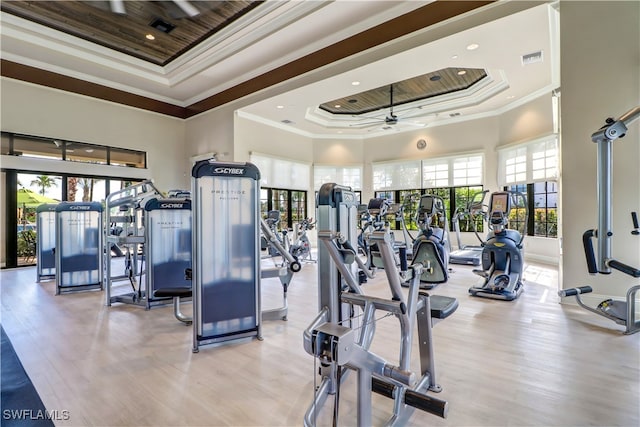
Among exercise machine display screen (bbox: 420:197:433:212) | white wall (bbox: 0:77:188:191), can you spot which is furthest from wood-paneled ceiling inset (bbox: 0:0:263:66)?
exercise machine display screen (bbox: 420:197:433:212)

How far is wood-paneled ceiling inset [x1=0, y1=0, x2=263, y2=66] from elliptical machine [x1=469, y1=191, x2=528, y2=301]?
211 inches

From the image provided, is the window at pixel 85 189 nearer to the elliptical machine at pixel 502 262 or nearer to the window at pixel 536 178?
the elliptical machine at pixel 502 262

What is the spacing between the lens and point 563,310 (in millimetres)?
3885

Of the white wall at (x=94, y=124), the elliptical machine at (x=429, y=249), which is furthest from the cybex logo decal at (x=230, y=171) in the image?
the white wall at (x=94, y=124)

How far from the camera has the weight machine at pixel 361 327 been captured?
1.42 metres

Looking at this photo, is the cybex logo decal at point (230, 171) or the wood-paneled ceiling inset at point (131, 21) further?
the wood-paneled ceiling inset at point (131, 21)

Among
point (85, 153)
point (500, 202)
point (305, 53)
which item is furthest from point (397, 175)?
point (85, 153)

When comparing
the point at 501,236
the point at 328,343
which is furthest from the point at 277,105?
the point at 328,343

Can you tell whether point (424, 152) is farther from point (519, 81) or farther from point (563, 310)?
point (563, 310)

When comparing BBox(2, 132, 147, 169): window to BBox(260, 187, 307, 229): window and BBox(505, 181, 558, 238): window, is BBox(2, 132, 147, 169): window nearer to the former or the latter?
BBox(260, 187, 307, 229): window

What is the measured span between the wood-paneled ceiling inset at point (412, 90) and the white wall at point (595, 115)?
301 cm

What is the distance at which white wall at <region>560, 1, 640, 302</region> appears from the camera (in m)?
3.82

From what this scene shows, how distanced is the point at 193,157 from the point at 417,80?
266 inches

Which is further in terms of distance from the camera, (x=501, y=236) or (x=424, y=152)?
(x=424, y=152)
